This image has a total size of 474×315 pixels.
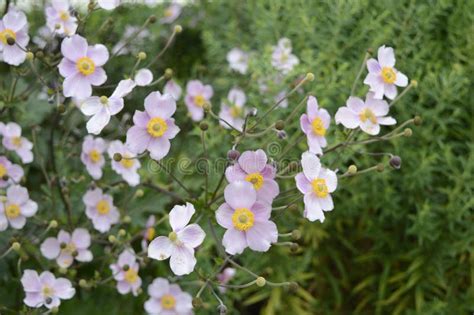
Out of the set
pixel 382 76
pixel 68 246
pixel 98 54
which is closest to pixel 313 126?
pixel 382 76

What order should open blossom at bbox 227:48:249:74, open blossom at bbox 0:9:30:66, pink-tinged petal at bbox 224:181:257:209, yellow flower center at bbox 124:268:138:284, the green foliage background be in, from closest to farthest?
pink-tinged petal at bbox 224:181:257:209
open blossom at bbox 0:9:30:66
yellow flower center at bbox 124:268:138:284
the green foliage background
open blossom at bbox 227:48:249:74

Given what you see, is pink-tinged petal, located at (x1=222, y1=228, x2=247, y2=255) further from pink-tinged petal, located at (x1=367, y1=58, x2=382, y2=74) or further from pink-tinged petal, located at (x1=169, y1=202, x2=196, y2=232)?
pink-tinged petal, located at (x1=367, y1=58, x2=382, y2=74)

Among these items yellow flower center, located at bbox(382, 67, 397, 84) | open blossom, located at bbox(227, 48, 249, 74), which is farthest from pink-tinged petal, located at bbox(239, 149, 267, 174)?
open blossom, located at bbox(227, 48, 249, 74)

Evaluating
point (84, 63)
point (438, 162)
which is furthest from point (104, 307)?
point (438, 162)

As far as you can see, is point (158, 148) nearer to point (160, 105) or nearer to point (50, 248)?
point (160, 105)

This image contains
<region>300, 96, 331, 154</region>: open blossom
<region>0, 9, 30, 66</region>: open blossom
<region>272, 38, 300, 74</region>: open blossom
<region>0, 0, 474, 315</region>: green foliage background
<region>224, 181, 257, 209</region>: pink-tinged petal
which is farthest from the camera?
<region>272, 38, 300, 74</region>: open blossom

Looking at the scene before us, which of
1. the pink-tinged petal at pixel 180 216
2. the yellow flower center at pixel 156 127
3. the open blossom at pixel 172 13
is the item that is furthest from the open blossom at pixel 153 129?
the open blossom at pixel 172 13
